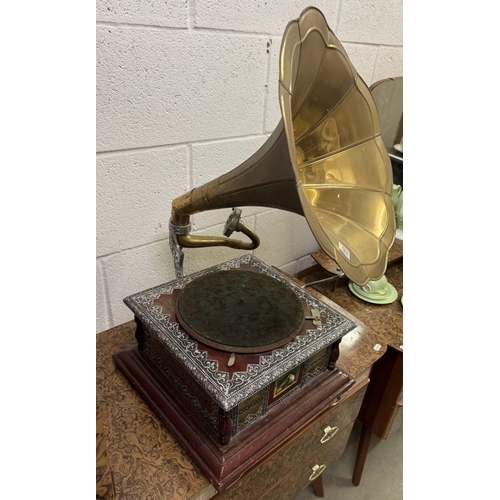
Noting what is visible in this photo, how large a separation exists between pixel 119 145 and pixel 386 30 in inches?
46.7

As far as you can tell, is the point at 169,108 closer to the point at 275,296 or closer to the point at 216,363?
the point at 275,296

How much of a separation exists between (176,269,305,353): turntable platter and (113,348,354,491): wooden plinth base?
181mm

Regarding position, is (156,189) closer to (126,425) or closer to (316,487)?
(126,425)

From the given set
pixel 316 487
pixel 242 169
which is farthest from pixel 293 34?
pixel 316 487

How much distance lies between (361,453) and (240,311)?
1.18m

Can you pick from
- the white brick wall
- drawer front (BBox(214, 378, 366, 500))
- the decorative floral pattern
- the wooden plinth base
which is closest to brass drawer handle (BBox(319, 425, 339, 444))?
drawer front (BBox(214, 378, 366, 500))

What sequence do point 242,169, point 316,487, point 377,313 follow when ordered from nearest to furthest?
point 242,169 < point 377,313 < point 316,487

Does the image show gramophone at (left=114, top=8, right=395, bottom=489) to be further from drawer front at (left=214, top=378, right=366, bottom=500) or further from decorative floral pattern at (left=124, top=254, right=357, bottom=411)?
drawer front at (left=214, top=378, right=366, bottom=500)

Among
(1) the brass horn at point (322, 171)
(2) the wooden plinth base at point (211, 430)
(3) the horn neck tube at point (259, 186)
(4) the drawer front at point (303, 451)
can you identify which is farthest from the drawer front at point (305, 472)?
(3) the horn neck tube at point (259, 186)

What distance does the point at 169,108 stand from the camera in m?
1.00

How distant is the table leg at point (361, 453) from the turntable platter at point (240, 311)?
983 millimetres

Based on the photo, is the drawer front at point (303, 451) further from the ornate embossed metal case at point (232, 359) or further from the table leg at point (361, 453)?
the table leg at point (361, 453)

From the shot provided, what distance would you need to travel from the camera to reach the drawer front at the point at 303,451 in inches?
34.3

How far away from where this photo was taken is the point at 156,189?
3.56ft
